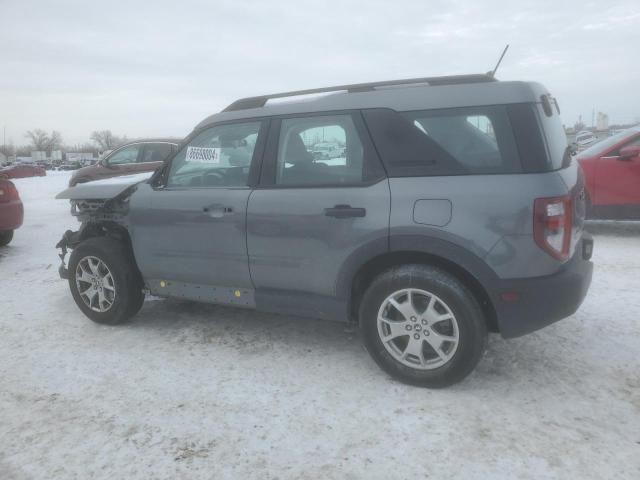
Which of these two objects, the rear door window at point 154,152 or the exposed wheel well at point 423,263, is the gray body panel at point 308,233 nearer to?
the exposed wheel well at point 423,263

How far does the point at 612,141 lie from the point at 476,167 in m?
5.70

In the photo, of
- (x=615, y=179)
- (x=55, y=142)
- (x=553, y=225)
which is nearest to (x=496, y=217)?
(x=553, y=225)

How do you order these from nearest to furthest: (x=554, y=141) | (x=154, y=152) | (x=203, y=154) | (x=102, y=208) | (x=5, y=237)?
(x=554, y=141), (x=203, y=154), (x=102, y=208), (x=5, y=237), (x=154, y=152)

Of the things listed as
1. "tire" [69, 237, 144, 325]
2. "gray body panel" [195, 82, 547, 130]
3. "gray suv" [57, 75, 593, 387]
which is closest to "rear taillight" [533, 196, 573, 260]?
"gray suv" [57, 75, 593, 387]

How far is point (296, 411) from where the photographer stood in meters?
2.77

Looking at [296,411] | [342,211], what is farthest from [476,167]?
[296,411]

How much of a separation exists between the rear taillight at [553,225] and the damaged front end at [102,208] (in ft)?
10.5

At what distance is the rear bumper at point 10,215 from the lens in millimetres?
6993

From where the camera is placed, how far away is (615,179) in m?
6.91

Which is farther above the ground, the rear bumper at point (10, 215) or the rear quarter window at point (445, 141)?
the rear quarter window at point (445, 141)

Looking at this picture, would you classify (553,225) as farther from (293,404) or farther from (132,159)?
(132,159)

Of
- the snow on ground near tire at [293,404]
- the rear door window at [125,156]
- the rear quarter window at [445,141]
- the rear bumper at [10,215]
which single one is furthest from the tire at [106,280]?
the rear door window at [125,156]

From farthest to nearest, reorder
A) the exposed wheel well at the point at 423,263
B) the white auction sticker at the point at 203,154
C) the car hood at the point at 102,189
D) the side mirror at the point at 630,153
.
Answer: the side mirror at the point at 630,153 → the car hood at the point at 102,189 → the white auction sticker at the point at 203,154 → the exposed wheel well at the point at 423,263

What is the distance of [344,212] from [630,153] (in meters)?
5.71
